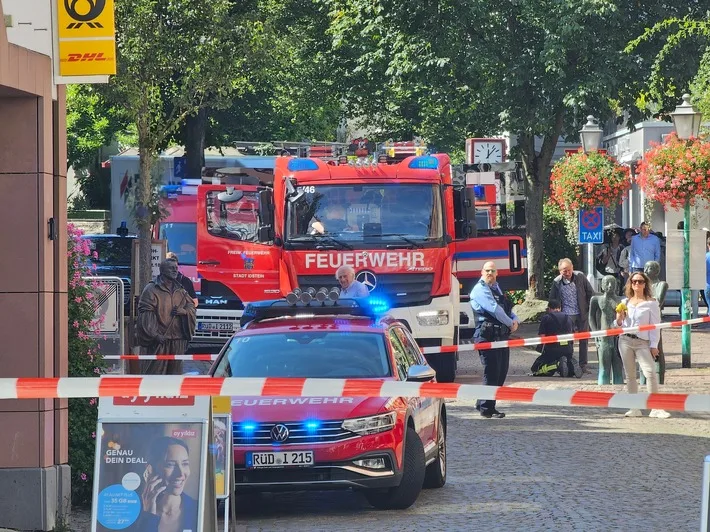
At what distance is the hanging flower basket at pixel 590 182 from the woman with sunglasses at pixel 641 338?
Answer: 1139 centimetres

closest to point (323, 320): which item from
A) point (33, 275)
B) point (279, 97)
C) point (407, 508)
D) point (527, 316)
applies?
point (407, 508)

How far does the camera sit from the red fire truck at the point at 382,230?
20297 mm

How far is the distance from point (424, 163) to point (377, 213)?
1.04 meters

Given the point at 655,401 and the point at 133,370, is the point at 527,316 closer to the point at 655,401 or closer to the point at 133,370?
the point at 133,370

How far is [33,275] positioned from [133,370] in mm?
8031

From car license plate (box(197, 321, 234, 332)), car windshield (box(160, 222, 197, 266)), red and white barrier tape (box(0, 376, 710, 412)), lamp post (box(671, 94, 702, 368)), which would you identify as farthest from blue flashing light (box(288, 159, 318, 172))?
red and white barrier tape (box(0, 376, 710, 412))

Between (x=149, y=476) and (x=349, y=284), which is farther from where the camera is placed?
(x=349, y=284)

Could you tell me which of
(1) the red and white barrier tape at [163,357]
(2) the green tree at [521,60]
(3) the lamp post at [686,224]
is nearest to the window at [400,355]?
(1) the red and white barrier tape at [163,357]

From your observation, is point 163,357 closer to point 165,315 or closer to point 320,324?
point 165,315

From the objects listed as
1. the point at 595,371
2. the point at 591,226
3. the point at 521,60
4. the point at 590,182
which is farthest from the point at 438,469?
the point at 521,60

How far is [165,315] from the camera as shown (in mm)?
17766

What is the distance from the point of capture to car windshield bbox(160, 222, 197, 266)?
29.9 metres

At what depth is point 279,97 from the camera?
161 feet

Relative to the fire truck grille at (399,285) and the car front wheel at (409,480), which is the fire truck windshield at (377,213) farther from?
the car front wheel at (409,480)
